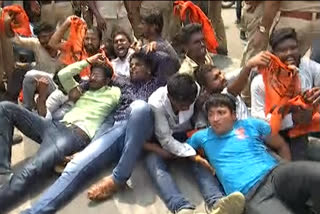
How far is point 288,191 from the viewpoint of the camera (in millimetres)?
3186

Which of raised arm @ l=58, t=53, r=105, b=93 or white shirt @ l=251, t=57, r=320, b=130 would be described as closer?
white shirt @ l=251, t=57, r=320, b=130

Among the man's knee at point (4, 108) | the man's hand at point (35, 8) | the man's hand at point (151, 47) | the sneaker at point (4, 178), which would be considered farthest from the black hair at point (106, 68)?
the man's hand at point (35, 8)

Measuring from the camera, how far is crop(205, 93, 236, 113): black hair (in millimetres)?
3570

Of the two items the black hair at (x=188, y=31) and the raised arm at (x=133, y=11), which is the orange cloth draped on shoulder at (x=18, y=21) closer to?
the raised arm at (x=133, y=11)

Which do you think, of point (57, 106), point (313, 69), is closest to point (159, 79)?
point (57, 106)

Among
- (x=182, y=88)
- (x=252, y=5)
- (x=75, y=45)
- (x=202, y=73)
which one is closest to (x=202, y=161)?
(x=182, y=88)

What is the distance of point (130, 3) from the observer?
563 centimetres

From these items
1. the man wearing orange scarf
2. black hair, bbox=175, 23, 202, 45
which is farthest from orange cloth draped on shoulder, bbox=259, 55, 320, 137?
black hair, bbox=175, 23, 202, 45

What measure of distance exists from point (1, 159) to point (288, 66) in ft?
6.10

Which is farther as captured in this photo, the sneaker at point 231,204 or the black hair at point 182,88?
the black hair at point 182,88

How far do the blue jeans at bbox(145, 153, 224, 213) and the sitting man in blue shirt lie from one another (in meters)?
0.10

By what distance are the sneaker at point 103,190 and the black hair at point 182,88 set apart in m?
0.65

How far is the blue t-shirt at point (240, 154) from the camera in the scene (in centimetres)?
345

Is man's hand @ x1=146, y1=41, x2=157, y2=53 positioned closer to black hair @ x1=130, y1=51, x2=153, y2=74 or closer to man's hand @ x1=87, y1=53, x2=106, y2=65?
black hair @ x1=130, y1=51, x2=153, y2=74
